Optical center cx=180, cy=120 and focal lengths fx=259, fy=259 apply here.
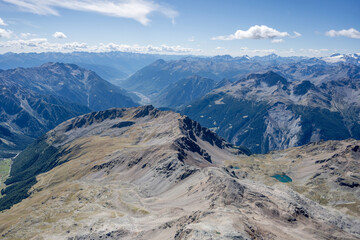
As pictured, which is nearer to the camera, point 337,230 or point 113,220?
point 337,230

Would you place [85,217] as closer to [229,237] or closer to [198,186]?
[198,186]

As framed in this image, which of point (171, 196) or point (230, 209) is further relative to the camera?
point (171, 196)

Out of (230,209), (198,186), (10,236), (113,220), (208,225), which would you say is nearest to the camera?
(208,225)

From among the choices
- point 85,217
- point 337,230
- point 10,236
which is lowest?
point 10,236

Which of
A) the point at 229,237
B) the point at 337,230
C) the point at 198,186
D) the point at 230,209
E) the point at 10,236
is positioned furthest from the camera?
the point at 198,186

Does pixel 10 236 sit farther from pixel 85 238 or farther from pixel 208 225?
pixel 208 225

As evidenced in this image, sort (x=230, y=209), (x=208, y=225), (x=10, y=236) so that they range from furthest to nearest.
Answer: (x=10, y=236)
(x=230, y=209)
(x=208, y=225)

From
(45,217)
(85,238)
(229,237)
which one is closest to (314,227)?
(229,237)

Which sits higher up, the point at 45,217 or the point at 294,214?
the point at 294,214

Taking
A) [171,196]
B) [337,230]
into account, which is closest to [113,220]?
[171,196]
